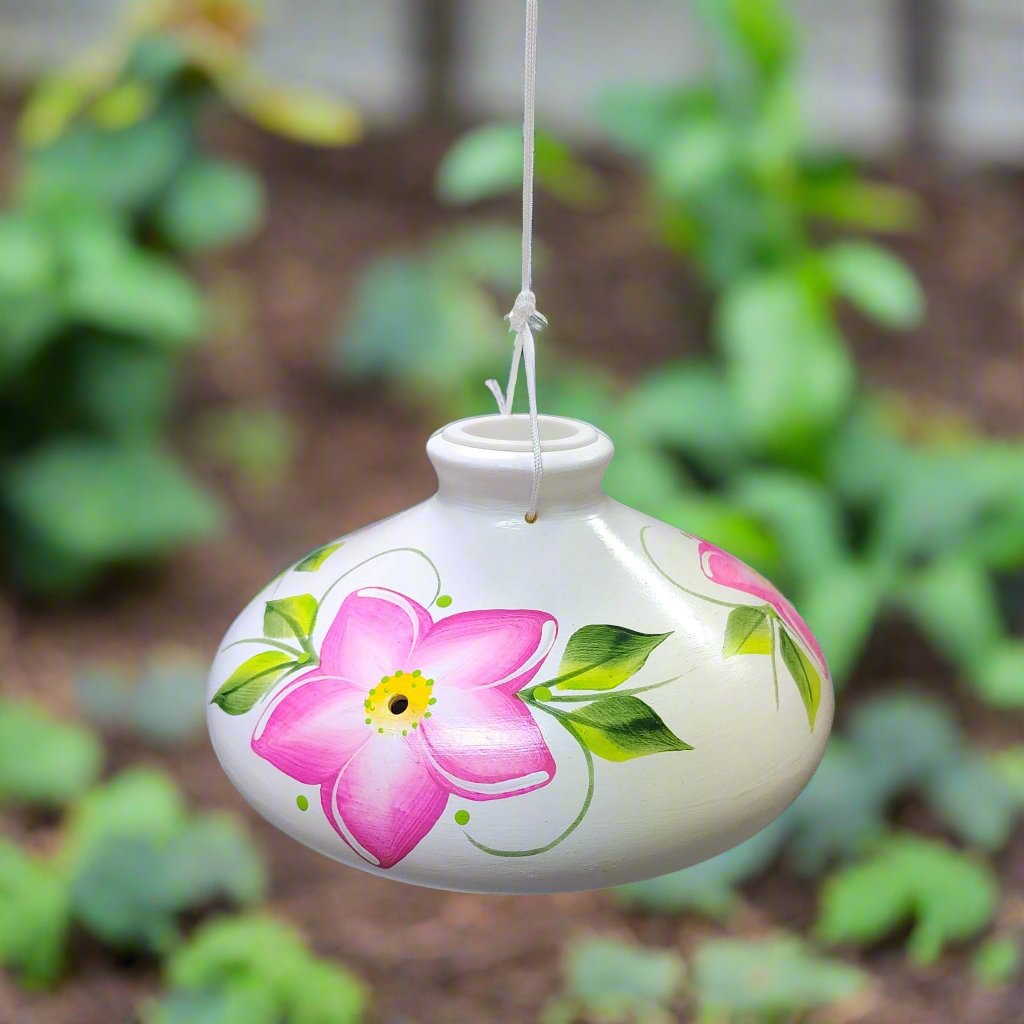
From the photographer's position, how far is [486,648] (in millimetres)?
866

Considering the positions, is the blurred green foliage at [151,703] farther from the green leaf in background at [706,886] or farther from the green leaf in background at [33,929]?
the green leaf in background at [706,886]

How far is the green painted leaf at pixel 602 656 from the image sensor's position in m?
0.86

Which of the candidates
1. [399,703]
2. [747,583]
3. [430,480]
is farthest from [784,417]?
[399,703]

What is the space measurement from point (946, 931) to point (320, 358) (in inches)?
108

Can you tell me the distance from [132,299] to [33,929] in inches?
57.0

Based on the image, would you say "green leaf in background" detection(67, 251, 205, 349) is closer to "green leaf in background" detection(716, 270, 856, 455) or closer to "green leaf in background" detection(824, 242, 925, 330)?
"green leaf in background" detection(716, 270, 856, 455)

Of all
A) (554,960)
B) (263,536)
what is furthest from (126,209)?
(554,960)

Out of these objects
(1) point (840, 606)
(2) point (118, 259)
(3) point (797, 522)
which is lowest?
(1) point (840, 606)

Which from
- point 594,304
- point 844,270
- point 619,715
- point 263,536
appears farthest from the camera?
point 594,304

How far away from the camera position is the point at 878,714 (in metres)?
2.71

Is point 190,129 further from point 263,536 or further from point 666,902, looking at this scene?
point 666,902

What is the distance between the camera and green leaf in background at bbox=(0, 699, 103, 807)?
2.66 m

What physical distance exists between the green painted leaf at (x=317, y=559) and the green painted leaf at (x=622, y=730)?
262 millimetres

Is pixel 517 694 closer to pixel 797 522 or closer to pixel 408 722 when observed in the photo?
pixel 408 722
